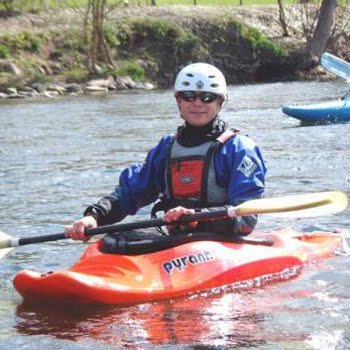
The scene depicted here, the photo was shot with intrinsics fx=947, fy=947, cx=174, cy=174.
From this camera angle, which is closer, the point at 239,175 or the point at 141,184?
the point at 239,175

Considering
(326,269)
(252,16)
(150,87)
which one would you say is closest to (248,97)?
(150,87)

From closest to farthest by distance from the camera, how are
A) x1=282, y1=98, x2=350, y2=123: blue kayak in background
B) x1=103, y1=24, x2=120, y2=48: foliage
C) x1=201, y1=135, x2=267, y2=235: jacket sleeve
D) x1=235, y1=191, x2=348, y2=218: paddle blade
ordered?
x1=235, y1=191, x2=348, y2=218: paddle blade < x1=201, y1=135, x2=267, y2=235: jacket sleeve < x1=282, y1=98, x2=350, y2=123: blue kayak in background < x1=103, y1=24, x2=120, y2=48: foliage

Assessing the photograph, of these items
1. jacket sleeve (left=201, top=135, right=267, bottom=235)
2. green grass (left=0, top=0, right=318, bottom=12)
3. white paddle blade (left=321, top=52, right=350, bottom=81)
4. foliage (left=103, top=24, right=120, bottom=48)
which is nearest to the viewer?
jacket sleeve (left=201, top=135, right=267, bottom=235)

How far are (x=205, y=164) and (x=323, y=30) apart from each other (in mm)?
23893

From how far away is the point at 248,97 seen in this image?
2073cm

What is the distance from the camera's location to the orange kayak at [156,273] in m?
4.91

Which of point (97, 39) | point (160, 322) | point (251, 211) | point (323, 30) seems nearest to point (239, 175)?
point (251, 211)

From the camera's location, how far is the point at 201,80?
220 inches

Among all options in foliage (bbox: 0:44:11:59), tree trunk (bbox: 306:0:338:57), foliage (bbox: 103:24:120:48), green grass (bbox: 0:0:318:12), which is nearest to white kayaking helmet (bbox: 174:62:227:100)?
foliage (bbox: 0:44:11:59)

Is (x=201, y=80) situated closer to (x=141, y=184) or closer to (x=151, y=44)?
(x=141, y=184)

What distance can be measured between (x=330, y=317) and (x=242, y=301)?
573 mm

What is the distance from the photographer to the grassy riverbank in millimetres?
23906

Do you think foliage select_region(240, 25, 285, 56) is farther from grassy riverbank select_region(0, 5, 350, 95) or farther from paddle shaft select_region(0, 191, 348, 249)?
paddle shaft select_region(0, 191, 348, 249)

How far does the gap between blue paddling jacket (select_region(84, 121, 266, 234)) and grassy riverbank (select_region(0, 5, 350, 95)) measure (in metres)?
16.9
